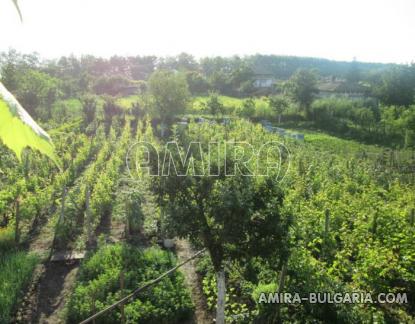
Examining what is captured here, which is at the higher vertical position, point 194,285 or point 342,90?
point 194,285

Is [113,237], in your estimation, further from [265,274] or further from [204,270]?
[265,274]

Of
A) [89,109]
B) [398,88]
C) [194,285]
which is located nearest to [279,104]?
[398,88]

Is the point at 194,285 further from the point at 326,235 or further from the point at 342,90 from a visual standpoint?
the point at 342,90

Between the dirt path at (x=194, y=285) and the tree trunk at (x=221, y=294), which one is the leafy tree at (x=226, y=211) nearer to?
the tree trunk at (x=221, y=294)

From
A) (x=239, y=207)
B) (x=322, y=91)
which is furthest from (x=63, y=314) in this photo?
(x=322, y=91)

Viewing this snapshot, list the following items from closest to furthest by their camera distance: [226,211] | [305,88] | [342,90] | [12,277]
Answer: [226,211] < [12,277] < [305,88] < [342,90]

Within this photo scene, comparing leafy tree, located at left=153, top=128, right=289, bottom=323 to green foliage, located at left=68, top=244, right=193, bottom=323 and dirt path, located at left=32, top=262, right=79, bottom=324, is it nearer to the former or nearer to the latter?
green foliage, located at left=68, top=244, right=193, bottom=323

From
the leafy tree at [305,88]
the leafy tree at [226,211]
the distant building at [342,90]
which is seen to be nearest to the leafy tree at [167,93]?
the leafy tree at [226,211]
